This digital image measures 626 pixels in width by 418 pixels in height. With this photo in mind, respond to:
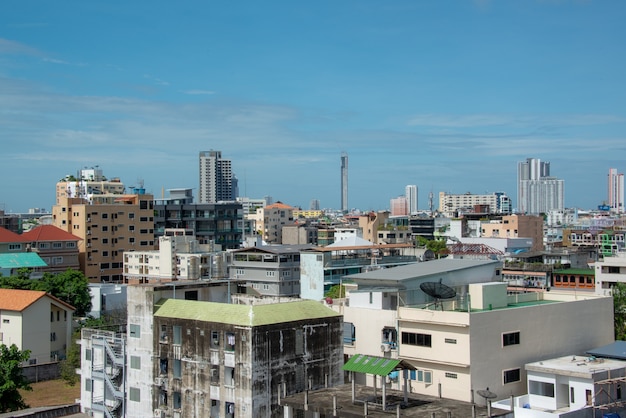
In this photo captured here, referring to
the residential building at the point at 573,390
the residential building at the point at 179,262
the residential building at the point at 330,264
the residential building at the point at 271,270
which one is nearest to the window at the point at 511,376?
the residential building at the point at 573,390

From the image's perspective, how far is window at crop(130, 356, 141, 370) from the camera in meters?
28.4

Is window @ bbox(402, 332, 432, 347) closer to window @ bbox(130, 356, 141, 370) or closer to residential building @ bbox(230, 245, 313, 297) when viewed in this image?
window @ bbox(130, 356, 141, 370)

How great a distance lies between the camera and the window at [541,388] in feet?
78.3

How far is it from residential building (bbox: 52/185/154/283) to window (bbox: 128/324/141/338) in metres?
50.0

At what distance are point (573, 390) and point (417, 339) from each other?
5.33 m

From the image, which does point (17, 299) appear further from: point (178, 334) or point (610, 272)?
point (610, 272)

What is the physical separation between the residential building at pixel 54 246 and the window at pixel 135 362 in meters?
44.1

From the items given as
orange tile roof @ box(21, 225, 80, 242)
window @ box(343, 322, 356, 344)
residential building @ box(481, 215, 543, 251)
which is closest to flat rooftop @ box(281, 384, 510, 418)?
window @ box(343, 322, 356, 344)

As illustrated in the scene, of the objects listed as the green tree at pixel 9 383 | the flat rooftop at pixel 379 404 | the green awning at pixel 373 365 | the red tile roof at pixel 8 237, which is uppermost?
the red tile roof at pixel 8 237

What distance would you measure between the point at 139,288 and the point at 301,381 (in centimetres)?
709

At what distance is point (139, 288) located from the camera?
27984 millimetres

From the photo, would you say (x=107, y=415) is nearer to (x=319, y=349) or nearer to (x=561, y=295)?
(x=319, y=349)

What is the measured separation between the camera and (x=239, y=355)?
24.6 meters

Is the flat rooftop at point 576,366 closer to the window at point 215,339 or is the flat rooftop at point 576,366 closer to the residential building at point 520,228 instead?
the window at point 215,339
